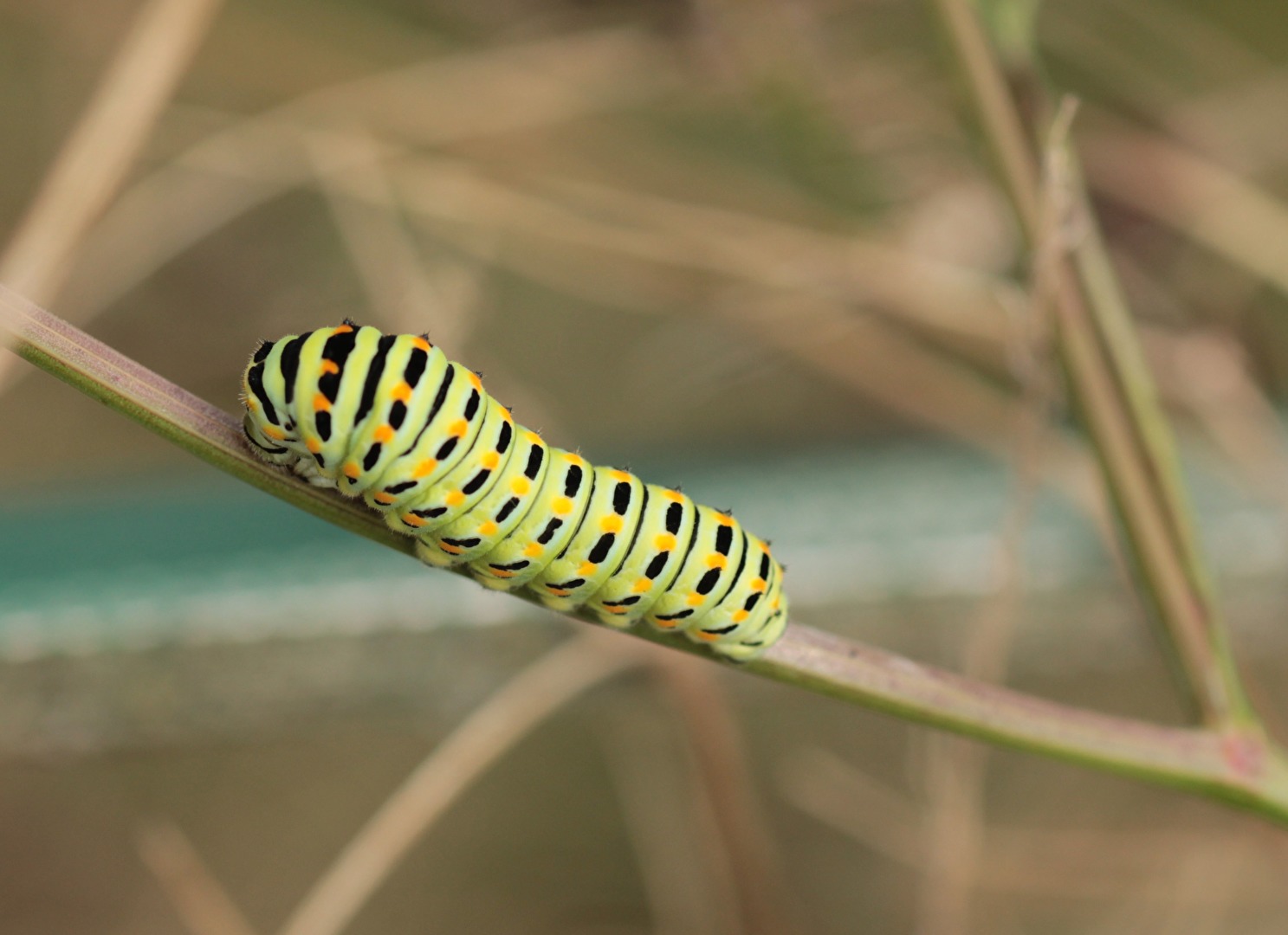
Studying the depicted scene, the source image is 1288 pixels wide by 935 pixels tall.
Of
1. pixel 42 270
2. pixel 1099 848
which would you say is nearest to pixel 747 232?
pixel 42 270

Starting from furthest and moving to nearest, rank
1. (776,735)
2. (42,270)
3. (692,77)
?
(776,735), (692,77), (42,270)

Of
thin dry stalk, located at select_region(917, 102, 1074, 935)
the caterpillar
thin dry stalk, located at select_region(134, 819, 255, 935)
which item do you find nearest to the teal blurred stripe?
thin dry stalk, located at select_region(917, 102, 1074, 935)

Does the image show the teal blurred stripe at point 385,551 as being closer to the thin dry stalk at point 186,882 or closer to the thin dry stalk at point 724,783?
the thin dry stalk at point 724,783

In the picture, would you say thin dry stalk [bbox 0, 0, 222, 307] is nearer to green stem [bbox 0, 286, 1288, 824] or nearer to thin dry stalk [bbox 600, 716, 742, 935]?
green stem [bbox 0, 286, 1288, 824]

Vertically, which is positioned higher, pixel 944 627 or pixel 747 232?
pixel 747 232

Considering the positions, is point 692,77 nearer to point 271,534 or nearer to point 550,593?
point 271,534

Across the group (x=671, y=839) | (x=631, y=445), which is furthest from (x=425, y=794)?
(x=631, y=445)

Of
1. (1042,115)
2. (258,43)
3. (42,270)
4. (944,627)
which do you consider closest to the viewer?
(42,270)

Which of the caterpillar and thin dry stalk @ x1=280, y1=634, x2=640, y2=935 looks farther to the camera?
thin dry stalk @ x1=280, y1=634, x2=640, y2=935
